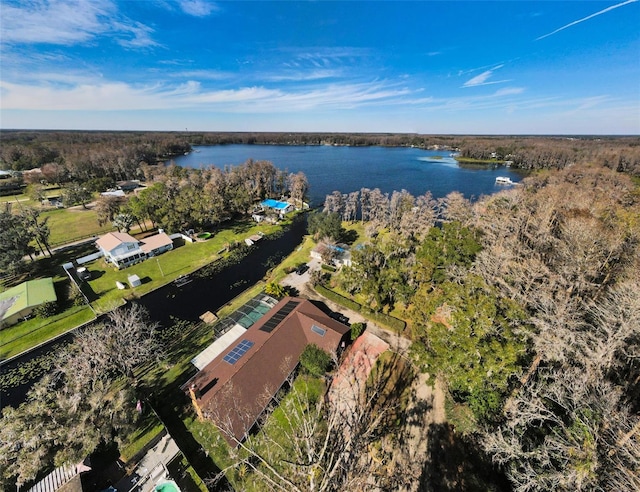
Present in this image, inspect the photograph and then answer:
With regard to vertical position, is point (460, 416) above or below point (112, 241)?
below

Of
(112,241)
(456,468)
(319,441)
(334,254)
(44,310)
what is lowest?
(44,310)

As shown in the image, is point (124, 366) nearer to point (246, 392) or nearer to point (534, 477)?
point (246, 392)

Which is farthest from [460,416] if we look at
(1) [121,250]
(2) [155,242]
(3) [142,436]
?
(2) [155,242]

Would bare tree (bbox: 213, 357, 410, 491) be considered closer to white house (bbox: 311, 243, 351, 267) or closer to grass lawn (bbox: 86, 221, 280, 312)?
white house (bbox: 311, 243, 351, 267)

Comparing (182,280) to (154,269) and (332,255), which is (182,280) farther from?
(332,255)

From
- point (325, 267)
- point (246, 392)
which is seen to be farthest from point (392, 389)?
point (325, 267)

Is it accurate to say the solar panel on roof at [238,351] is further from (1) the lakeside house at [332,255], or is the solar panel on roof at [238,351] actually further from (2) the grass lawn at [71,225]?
(2) the grass lawn at [71,225]

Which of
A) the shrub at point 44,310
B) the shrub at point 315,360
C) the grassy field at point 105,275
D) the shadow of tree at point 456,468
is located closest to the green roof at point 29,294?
the shrub at point 44,310
